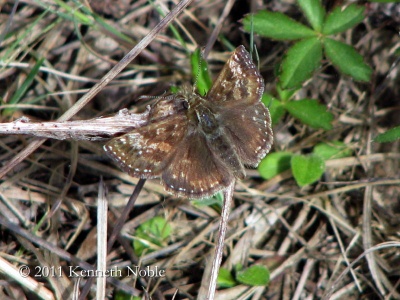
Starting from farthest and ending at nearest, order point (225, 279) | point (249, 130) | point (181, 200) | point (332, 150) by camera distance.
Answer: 1. point (332, 150)
2. point (181, 200)
3. point (225, 279)
4. point (249, 130)

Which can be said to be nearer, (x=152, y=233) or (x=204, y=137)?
(x=204, y=137)

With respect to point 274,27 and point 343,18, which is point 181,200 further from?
point 343,18

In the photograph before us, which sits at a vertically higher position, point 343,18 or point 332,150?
point 343,18

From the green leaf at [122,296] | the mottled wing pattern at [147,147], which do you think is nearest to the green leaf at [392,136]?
the mottled wing pattern at [147,147]

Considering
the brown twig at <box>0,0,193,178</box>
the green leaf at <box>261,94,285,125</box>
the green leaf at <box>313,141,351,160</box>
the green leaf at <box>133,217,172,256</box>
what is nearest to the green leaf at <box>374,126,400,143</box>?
the green leaf at <box>313,141,351,160</box>

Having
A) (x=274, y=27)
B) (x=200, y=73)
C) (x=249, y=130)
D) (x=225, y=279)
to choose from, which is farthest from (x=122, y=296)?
(x=274, y=27)

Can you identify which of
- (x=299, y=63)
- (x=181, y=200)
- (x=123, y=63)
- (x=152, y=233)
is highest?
(x=123, y=63)

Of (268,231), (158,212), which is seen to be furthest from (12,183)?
(268,231)

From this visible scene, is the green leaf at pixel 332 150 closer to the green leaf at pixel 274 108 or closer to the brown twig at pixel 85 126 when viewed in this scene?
the green leaf at pixel 274 108
